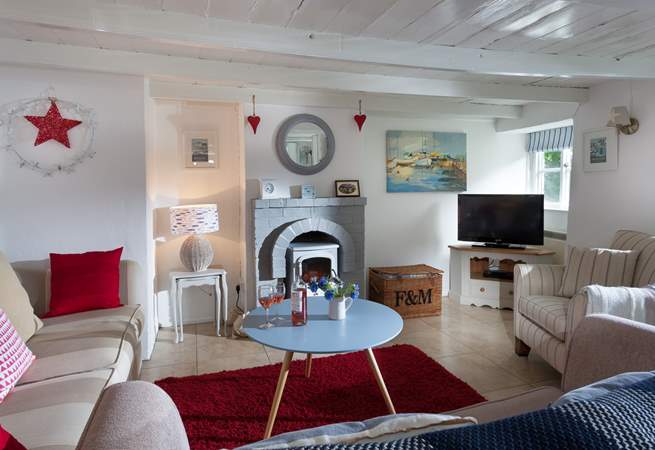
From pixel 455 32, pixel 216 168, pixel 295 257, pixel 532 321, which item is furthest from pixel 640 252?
pixel 216 168

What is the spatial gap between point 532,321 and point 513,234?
5.43 ft

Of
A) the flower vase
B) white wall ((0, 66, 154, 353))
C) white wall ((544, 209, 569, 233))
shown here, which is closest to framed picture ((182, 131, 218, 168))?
white wall ((0, 66, 154, 353))

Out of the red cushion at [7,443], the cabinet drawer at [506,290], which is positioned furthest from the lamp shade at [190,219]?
the cabinet drawer at [506,290]

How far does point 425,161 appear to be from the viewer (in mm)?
4844

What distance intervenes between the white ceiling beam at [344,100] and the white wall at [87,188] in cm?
51

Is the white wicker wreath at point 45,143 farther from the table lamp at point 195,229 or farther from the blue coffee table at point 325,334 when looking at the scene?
the blue coffee table at point 325,334

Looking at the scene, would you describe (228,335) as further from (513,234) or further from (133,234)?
(513,234)

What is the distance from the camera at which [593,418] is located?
621 mm

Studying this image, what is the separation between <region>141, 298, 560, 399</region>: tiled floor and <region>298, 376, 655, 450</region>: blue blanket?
2.21 m

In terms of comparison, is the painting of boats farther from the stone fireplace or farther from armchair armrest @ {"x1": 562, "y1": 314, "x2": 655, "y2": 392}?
armchair armrest @ {"x1": 562, "y1": 314, "x2": 655, "y2": 392}

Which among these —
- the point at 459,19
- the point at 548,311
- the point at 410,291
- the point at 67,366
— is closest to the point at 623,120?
the point at 548,311

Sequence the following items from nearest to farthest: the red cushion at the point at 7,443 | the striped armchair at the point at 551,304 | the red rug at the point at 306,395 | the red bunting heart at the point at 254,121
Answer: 1. the red cushion at the point at 7,443
2. the red rug at the point at 306,395
3. the striped armchair at the point at 551,304
4. the red bunting heart at the point at 254,121

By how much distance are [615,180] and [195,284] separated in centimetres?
377

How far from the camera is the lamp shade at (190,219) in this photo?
3596 millimetres
